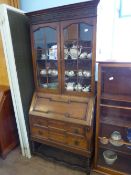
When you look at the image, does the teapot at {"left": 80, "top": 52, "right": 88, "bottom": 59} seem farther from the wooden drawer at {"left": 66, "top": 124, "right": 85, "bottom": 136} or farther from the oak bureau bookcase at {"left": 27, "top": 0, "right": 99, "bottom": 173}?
the wooden drawer at {"left": 66, "top": 124, "right": 85, "bottom": 136}

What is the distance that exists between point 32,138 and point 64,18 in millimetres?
1602

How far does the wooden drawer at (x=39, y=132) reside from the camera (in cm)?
197

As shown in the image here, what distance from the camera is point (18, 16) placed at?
175 centimetres

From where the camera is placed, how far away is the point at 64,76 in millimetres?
1848

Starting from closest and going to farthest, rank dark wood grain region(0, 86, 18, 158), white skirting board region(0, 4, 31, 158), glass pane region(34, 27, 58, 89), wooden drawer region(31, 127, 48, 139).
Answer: white skirting board region(0, 4, 31, 158) < glass pane region(34, 27, 58, 89) < wooden drawer region(31, 127, 48, 139) < dark wood grain region(0, 86, 18, 158)

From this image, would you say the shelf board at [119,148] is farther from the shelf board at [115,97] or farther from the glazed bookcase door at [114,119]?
the shelf board at [115,97]

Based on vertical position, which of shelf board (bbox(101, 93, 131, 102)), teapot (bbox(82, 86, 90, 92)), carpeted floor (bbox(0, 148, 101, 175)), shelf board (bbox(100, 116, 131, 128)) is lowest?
carpeted floor (bbox(0, 148, 101, 175))

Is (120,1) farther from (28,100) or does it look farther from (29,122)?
(29,122)

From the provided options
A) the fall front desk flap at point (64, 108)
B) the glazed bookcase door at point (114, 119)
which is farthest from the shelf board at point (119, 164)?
the fall front desk flap at point (64, 108)

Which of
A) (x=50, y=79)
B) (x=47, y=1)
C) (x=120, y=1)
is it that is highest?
(x=47, y=1)

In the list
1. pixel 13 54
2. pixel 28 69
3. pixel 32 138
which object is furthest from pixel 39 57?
pixel 32 138

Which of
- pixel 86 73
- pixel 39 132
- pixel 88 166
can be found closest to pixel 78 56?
pixel 86 73

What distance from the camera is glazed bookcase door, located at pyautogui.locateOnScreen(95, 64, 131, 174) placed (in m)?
1.66

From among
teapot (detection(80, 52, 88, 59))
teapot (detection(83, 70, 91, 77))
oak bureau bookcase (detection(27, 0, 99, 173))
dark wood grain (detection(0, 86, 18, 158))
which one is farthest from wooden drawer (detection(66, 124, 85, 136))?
dark wood grain (detection(0, 86, 18, 158))
